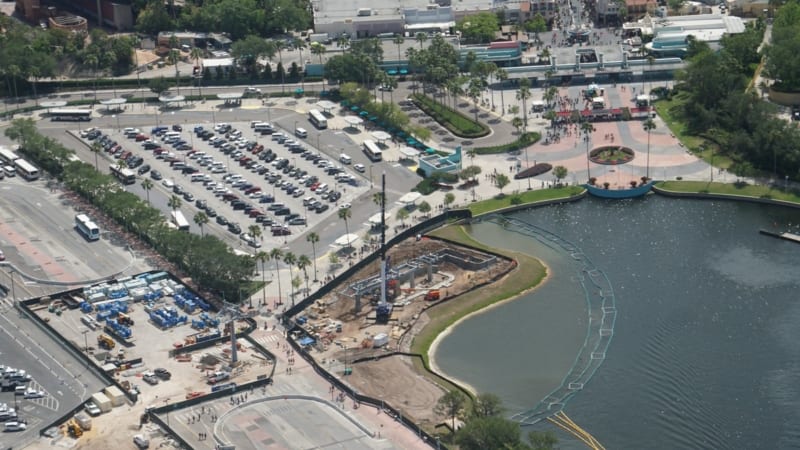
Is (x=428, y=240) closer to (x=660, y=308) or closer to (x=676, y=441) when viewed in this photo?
(x=660, y=308)

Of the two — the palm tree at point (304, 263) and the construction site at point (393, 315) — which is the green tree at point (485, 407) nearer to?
the construction site at point (393, 315)

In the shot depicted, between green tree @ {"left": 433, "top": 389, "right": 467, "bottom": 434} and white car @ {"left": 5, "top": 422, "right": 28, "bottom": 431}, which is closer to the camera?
green tree @ {"left": 433, "top": 389, "right": 467, "bottom": 434}

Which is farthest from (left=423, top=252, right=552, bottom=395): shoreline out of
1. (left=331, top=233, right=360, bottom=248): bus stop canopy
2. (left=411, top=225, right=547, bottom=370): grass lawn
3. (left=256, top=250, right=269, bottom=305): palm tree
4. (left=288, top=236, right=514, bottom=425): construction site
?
(left=256, top=250, right=269, bottom=305): palm tree

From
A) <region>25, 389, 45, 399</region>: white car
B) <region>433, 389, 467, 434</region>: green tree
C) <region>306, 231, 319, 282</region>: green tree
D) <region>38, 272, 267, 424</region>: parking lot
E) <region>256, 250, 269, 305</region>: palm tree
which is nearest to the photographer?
<region>433, 389, 467, 434</region>: green tree

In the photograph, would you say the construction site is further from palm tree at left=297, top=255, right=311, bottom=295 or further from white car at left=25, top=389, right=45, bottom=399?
white car at left=25, top=389, right=45, bottom=399

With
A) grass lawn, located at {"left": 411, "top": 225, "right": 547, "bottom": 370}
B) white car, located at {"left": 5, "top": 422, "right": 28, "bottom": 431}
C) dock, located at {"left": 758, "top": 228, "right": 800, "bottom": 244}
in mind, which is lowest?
white car, located at {"left": 5, "top": 422, "right": 28, "bottom": 431}

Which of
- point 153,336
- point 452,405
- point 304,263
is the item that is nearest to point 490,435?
point 452,405
